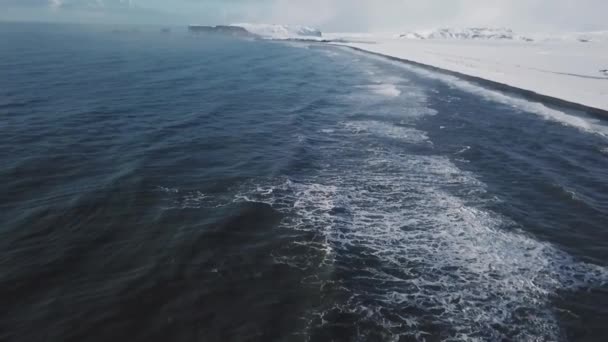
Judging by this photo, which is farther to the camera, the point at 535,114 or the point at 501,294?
the point at 535,114

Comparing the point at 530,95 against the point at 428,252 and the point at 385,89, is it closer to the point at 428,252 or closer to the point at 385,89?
the point at 385,89

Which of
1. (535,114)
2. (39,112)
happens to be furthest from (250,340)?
(535,114)

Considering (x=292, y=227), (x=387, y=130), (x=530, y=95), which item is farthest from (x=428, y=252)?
(x=530, y=95)

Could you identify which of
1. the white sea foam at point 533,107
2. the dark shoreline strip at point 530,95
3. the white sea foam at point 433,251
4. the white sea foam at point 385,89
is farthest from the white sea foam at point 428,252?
the white sea foam at point 385,89

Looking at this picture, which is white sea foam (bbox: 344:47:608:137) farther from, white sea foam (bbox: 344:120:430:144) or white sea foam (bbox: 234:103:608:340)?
white sea foam (bbox: 234:103:608:340)

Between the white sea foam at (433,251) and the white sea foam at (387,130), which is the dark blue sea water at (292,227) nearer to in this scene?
the white sea foam at (433,251)

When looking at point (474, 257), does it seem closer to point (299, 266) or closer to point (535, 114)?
point (299, 266)

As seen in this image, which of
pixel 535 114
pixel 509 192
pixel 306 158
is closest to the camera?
pixel 509 192

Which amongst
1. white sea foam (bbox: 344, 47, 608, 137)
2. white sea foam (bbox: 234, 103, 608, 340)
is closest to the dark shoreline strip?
white sea foam (bbox: 344, 47, 608, 137)
